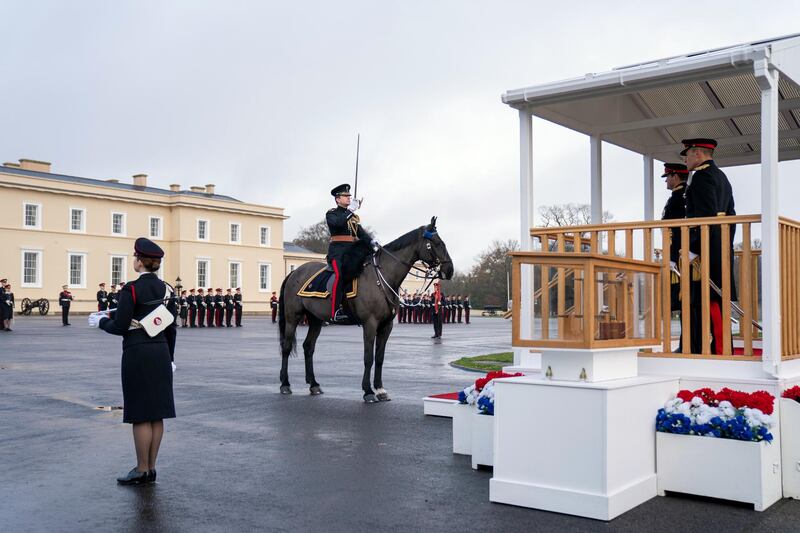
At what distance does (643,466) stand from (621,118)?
14.9ft

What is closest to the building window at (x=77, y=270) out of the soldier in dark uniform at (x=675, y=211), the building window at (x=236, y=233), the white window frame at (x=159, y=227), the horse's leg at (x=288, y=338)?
the white window frame at (x=159, y=227)

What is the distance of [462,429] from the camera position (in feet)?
25.0

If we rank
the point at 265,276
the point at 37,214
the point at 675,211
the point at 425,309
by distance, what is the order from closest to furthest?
the point at 675,211 < the point at 425,309 < the point at 37,214 < the point at 265,276

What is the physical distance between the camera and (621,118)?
9344mm

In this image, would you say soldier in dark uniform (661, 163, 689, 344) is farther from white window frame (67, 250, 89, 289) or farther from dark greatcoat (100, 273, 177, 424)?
white window frame (67, 250, 89, 289)

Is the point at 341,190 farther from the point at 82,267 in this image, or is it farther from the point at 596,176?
the point at 82,267

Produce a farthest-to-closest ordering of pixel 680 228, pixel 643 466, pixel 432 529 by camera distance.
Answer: pixel 680 228 < pixel 643 466 < pixel 432 529

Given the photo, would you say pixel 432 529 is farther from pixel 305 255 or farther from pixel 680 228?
pixel 305 255

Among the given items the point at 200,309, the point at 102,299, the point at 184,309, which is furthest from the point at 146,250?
the point at 102,299

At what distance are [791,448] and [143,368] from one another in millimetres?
4950

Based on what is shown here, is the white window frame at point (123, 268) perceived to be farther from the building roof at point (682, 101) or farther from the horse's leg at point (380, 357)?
the building roof at point (682, 101)

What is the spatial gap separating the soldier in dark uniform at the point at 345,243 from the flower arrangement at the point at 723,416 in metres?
6.32

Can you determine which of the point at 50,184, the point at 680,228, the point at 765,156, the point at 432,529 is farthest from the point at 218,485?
the point at 50,184

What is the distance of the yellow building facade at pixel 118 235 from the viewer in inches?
2564
